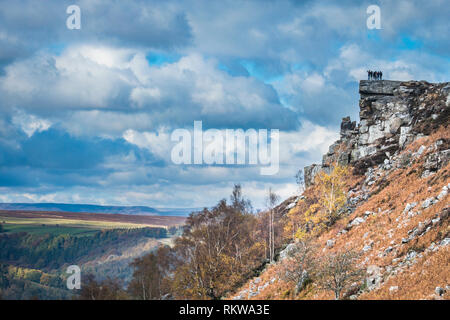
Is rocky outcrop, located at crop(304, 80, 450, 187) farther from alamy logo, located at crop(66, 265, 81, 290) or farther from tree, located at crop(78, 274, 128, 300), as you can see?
alamy logo, located at crop(66, 265, 81, 290)

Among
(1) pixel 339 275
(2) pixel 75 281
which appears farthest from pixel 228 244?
(1) pixel 339 275

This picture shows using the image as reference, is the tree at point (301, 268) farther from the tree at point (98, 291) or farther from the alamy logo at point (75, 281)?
the alamy logo at point (75, 281)

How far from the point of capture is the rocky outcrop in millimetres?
70500

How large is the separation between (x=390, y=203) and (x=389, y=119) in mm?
38983

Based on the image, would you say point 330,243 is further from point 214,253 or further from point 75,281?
point 75,281

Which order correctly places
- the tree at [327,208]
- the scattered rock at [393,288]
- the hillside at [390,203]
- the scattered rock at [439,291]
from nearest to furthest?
1. the scattered rock at [439,291]
2. the scattered rock at [393,288]
3. the hillside at [390,203]
4. the tree at [327,208]

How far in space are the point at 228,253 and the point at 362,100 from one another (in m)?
50.0

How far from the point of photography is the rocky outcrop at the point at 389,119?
231 ft

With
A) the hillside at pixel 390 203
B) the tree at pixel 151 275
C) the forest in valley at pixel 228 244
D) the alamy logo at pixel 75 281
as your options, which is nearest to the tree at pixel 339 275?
the hillside at pixel 390 203

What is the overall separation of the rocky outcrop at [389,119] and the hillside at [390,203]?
228 mm

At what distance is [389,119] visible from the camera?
3255 inches

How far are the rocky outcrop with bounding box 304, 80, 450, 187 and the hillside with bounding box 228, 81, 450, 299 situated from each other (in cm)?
23
